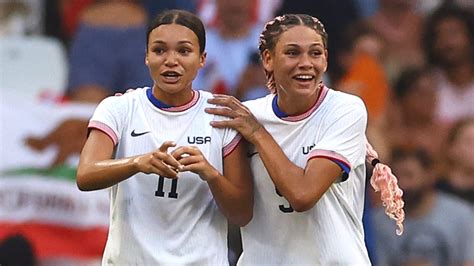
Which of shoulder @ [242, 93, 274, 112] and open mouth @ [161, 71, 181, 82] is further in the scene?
shoulder @ [242, 93, 274, 112]

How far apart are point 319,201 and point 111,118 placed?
1.10 meters

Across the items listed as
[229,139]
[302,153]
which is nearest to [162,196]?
[229,139]

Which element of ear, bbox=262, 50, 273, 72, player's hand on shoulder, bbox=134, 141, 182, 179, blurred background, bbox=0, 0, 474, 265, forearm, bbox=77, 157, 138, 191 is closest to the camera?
player's hand on shoulder, bbox=134, 141, 182, 179

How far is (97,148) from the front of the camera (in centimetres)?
712

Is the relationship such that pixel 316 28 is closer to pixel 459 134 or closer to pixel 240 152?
pixel 240 152

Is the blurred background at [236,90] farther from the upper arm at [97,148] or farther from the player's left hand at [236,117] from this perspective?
the upper arm at [97,148]

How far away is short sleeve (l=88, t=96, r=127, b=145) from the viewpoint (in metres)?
7.18

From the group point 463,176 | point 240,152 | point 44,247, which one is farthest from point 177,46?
point 463,176

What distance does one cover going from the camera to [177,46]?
714 cm

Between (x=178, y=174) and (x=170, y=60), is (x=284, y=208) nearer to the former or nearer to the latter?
(x=178, y=174)

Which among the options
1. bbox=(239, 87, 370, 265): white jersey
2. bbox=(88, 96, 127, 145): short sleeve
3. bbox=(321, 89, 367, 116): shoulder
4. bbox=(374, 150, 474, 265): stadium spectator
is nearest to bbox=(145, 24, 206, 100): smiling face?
bbox=(88, 96, 127, 145): short sleeve

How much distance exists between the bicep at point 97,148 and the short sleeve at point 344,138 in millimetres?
987

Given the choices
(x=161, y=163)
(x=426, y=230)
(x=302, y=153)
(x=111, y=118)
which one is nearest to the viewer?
(x=161, y=163)

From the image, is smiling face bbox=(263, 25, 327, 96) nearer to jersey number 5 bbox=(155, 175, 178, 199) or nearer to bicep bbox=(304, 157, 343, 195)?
bicep bbox=(304, 157, 343, 195)
